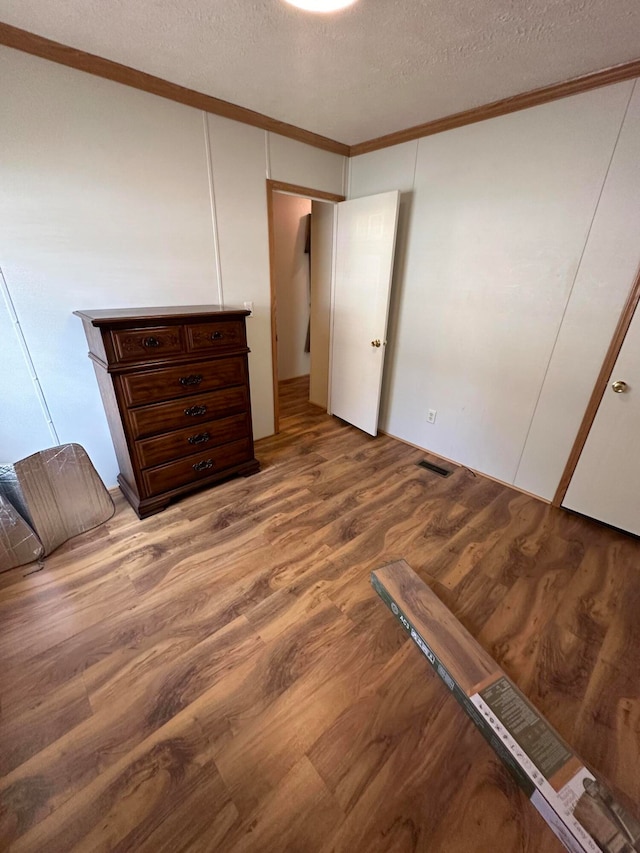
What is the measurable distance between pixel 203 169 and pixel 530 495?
311 cm

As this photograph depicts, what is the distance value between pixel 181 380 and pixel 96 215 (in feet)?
3.29

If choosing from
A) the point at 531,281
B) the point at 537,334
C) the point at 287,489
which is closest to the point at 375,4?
the point at 531,281

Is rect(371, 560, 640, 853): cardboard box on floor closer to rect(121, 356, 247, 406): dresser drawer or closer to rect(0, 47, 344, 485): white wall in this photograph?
rect(121, 356, 247, 406): dresser drawer

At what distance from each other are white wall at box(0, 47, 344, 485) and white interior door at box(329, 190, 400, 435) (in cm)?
73

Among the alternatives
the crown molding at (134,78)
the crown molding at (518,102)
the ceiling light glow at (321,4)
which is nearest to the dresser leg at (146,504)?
the crown molding at (134,78)

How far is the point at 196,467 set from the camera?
2234 millimetres

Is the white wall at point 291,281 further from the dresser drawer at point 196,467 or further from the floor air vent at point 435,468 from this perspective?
the floor air vent at point 435,468

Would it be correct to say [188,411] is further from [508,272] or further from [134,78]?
[508,272]

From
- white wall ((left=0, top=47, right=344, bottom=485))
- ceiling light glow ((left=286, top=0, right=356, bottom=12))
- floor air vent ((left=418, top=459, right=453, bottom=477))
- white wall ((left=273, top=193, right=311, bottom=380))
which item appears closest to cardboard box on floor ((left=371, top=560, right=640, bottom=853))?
floor air vent ((left=418, top=459, right=453, bottom=477))

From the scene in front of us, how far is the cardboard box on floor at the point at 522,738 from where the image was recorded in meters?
0.92

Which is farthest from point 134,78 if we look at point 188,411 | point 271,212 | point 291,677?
point 291,677

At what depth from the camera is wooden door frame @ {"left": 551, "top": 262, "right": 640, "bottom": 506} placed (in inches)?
70.7

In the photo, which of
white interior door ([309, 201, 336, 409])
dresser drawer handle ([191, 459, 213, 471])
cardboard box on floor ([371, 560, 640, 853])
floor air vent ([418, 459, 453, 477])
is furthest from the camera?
white interior door ([309, 201, 336, 409])

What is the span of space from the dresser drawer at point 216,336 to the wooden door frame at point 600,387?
7.08 feet
